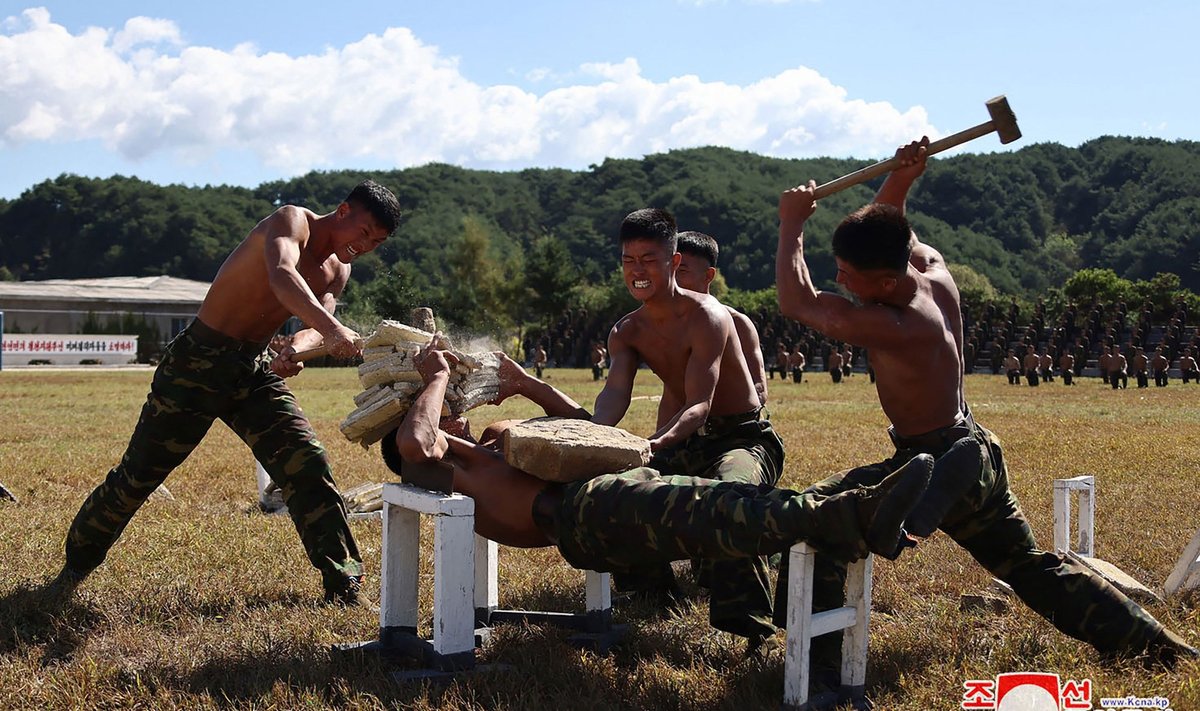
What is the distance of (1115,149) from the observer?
373ft

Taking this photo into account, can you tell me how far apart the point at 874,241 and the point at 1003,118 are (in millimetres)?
1056

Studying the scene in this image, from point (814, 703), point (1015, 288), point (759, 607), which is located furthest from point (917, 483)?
point (1015, 288)

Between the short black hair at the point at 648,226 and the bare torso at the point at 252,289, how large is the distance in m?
1.57

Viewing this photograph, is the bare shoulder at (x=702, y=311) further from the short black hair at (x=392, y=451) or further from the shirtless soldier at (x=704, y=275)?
the short black hair at (x=392, y=451)

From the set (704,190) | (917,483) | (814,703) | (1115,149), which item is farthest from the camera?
(1115,149)

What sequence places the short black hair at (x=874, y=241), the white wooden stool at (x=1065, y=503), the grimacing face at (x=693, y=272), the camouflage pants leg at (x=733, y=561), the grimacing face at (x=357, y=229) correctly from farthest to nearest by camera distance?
the grimacing face at (x=693, y=272), the grimacing face at (x=357, y=229), the white wooden stool at (x=1065, y=503), the camouflage pants leg at (x=733, y=561), the short black hair at (x=874, y=241)

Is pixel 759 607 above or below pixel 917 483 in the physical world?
below

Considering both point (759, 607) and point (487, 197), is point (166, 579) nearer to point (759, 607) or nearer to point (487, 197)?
point (759, 607)

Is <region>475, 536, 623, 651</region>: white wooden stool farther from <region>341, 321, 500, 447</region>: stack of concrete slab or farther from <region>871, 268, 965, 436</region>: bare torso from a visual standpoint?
<region>871, 268, 965, 436</region>: bare torso

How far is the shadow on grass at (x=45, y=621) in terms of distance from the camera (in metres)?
4.40

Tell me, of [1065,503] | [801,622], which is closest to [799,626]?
[801,622]

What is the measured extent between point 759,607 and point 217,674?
2.00m

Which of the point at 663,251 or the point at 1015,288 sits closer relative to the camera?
the point at 663,251

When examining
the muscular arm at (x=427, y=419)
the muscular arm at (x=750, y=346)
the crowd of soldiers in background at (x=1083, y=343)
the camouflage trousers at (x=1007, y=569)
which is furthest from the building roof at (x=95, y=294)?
the camouflage trousers at (x=1007, y=569)
